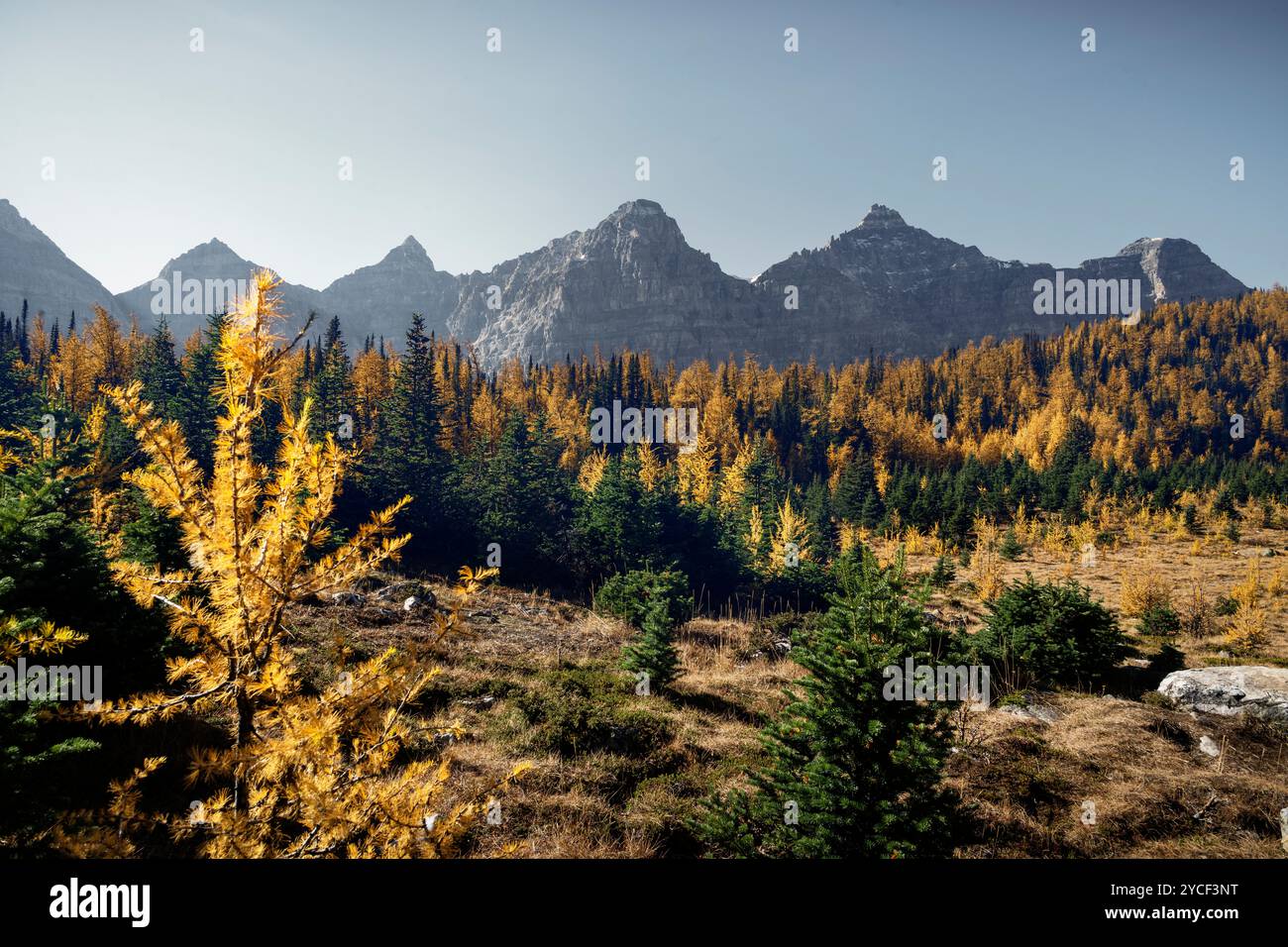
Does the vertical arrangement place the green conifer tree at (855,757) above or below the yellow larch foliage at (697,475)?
below

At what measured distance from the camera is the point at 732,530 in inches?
1483

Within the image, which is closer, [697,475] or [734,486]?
[734,486]

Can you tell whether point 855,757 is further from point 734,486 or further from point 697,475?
point 697,475

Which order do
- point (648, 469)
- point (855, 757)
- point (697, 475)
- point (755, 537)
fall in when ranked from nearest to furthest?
point (855, 757)
point (755, 537)
point (648, 469)
point (697, 475)

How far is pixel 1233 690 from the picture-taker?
11375mm

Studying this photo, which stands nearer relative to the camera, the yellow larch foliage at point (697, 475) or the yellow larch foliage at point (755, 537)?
the yellow larch foliage at point (755, 537)

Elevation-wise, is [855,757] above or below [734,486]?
below

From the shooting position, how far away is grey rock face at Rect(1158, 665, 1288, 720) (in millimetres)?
10875

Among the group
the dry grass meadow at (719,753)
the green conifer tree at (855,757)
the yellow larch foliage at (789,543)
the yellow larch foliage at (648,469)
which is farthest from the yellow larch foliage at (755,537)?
the green conifer tree at (855,757)

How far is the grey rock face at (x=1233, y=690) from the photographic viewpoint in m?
10.9

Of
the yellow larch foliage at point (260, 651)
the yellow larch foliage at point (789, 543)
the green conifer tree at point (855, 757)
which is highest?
the yellow larch foliage at point (260, 651)

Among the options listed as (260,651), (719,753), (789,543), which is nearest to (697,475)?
(789,543)

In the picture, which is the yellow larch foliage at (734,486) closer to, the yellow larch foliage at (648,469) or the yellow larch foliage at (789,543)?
the yellow larch foliage at (648,469)
